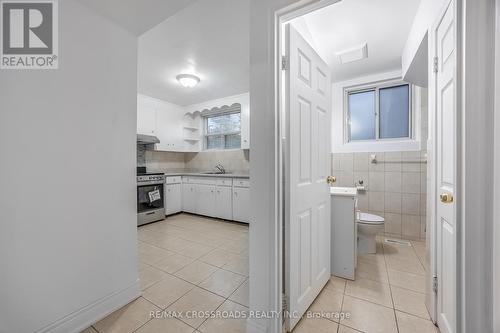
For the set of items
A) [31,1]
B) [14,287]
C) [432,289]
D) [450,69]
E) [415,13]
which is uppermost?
[415,13]

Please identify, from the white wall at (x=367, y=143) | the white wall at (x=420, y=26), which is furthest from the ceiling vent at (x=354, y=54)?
the white wall at (x=367, y=143)

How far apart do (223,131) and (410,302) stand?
3.96m

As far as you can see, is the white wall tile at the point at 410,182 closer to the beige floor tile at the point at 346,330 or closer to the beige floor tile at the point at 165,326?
the beige floor tile at the point at 346,330

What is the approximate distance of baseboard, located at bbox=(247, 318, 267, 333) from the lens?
1.10 m

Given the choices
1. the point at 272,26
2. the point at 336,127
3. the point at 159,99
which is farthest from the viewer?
the point at 159,99

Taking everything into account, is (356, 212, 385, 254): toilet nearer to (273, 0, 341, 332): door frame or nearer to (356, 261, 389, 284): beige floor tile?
(356, 261, 389, 284): beige floor tile

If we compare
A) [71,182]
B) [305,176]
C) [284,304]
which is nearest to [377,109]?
[305,176]

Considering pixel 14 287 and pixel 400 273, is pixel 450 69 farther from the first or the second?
pixel 14 287

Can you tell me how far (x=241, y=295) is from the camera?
1.54 metres

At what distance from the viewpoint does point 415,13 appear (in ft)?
5.57

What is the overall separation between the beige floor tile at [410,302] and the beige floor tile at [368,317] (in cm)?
12

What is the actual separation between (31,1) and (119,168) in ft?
3.61

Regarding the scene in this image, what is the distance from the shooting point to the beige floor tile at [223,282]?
1610 mm

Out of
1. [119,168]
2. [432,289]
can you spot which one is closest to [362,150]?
[432,289]
